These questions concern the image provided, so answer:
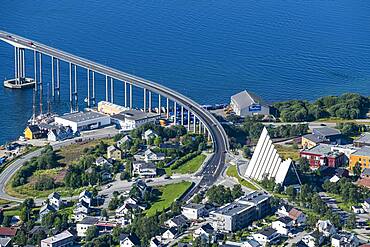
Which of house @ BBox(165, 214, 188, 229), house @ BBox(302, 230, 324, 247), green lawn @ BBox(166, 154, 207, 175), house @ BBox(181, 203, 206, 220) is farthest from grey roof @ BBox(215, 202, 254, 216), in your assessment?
green lawn @ BBox(166, 154, 207, 175)

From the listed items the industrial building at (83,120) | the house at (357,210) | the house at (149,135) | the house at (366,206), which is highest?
the industrial building at (83,120)

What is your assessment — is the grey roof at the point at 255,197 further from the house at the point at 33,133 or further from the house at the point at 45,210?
the house at the point at 33,133

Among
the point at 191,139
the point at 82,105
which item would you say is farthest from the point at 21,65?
the point at 191,139

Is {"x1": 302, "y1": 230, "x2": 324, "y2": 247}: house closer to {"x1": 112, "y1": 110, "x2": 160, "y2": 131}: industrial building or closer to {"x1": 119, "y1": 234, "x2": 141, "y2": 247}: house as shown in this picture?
{"x1": 119, "y1": 234, "x2": 141, "y2": 247}: house

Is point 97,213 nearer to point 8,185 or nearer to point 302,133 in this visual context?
point 8,185

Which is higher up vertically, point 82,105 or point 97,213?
point 82,105

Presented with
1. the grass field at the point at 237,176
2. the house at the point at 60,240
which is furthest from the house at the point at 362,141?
the house at the point at 60,240
